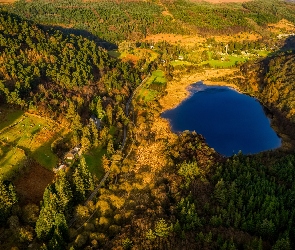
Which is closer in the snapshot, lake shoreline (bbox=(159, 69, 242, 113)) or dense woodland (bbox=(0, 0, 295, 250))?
dense woodland (bbox=(0, 0, 295, 250))

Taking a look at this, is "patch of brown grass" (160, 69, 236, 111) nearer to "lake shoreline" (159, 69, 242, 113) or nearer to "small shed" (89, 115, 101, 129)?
"lake shoreline" (159, 69, 242, 113)

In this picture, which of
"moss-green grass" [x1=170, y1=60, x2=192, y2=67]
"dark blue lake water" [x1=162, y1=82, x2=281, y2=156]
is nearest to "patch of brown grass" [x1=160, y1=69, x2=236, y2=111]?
"dark blue lake water" [x1=162, y1=82, x2=281, y2=156]

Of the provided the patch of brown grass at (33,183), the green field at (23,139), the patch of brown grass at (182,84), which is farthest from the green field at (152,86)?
the patch of brown grass at (33,183)

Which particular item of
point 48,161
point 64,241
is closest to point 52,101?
point 48,161

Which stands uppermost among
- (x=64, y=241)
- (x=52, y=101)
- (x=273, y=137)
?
(x=52, y=101)

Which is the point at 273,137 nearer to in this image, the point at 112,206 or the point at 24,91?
the point at 112,206

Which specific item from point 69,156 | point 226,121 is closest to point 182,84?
point 226,121
